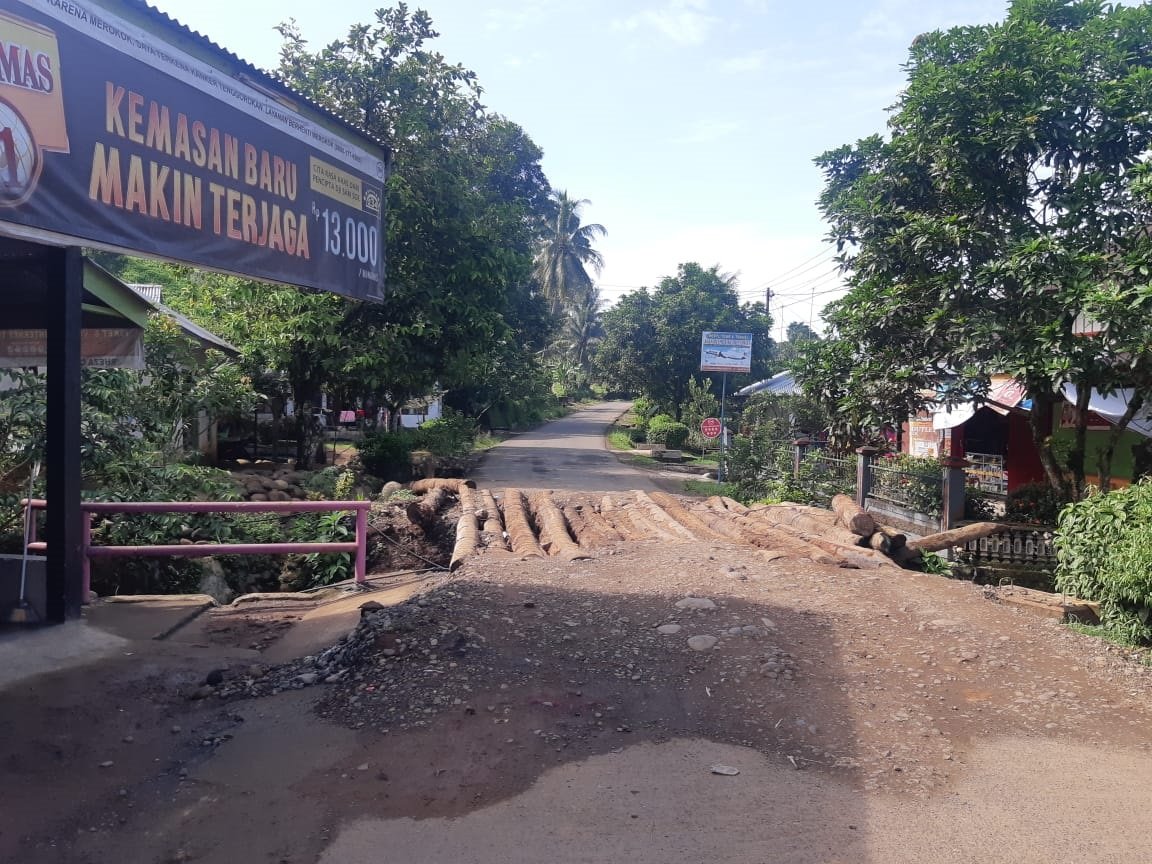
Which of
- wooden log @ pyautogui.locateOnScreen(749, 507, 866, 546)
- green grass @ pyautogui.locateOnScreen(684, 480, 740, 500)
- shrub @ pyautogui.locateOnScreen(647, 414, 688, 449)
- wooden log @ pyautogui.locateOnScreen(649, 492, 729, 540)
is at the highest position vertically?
shrub @ pyautogui.locateOnScreen(647, 414, 688, 449)

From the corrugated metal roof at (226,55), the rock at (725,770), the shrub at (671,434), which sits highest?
the corrugated metal roof at (226,55)

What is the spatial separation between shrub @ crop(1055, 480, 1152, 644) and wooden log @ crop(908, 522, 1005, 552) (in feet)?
6.69

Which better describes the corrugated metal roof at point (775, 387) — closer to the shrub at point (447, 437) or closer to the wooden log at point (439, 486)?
the shrub at point (447, 437)

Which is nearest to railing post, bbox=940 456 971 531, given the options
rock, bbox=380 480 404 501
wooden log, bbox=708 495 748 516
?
wooden log, bbox=708 495 748 516

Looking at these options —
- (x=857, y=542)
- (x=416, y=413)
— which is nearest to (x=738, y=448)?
(x=857, y=542)

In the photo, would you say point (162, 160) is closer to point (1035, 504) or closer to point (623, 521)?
point (623, 521)

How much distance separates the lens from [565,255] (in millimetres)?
49844

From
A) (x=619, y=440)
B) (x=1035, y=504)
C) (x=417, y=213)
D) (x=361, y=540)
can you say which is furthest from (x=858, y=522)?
(x=619, y=440)

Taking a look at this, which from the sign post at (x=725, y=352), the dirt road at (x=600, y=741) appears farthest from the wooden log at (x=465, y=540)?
the sign post at (x=725, y=352)

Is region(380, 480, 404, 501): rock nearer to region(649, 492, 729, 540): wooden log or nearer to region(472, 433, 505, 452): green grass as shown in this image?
region(649, 492, 729, 540): wooden log

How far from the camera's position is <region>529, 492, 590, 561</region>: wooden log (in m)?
8.27

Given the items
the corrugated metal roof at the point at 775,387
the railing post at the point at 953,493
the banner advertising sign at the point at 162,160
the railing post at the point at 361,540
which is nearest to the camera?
the banner advertising sign at the point at 162,160

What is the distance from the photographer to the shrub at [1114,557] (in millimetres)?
6125

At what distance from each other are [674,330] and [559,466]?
1457 cm
